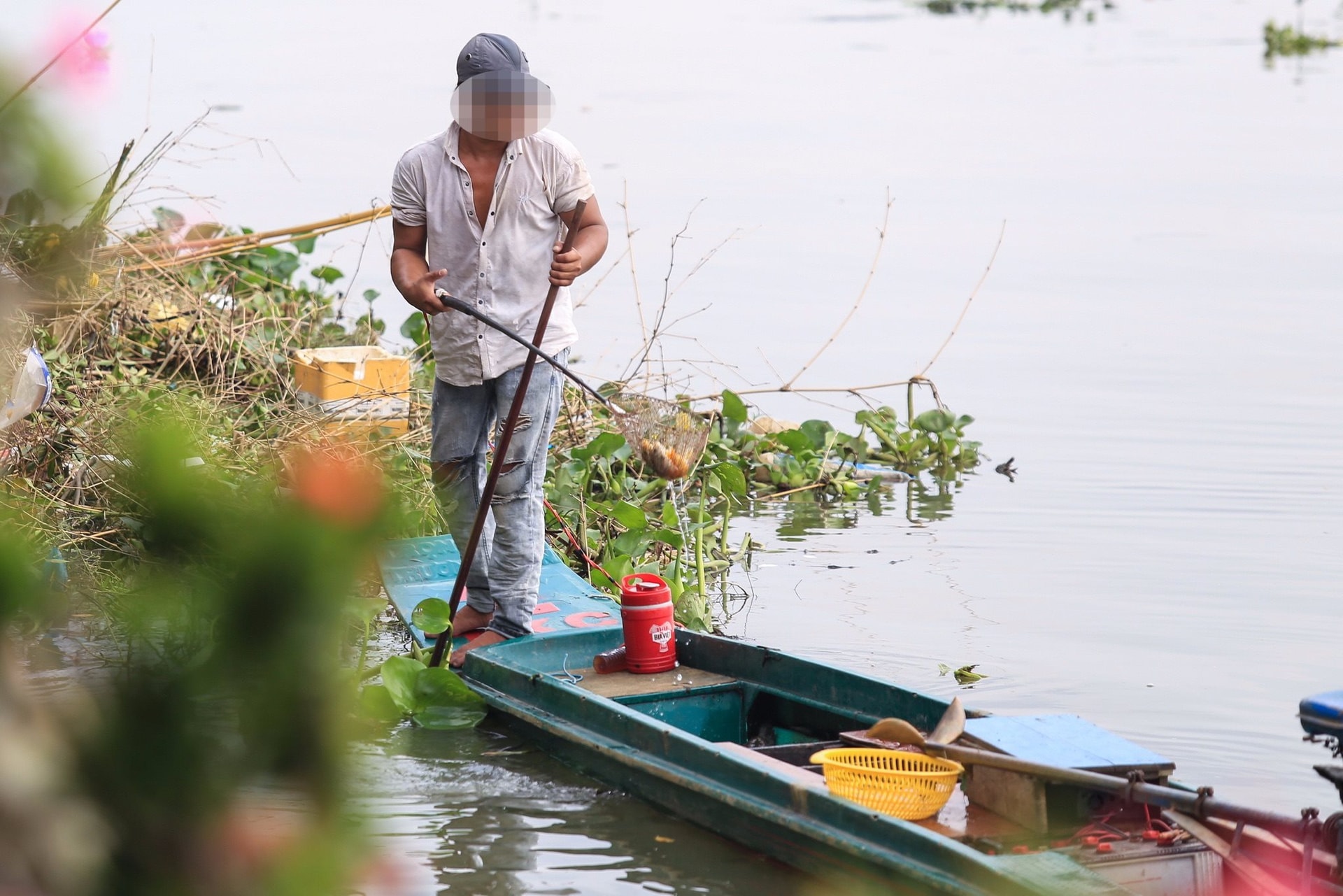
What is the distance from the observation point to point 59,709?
775 mm

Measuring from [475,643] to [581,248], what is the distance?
4.67 ft

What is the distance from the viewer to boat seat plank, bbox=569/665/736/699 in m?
4.87

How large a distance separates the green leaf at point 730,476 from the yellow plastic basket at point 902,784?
2758mm

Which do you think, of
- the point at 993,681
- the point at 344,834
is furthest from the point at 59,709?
the point at 993,681

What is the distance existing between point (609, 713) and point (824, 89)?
83.1 ft

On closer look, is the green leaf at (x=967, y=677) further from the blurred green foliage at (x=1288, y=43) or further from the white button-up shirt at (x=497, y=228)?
the blurred green foliage at (x=1288, y=43)

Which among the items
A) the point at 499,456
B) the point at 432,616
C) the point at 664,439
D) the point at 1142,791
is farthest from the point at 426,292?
the point at 1142,791

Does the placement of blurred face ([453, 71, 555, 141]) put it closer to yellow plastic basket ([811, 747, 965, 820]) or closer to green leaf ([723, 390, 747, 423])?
yellow plastic basket ([811, 747, 965, 820])

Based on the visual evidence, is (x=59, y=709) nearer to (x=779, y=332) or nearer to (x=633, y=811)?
(x=633, y=811)

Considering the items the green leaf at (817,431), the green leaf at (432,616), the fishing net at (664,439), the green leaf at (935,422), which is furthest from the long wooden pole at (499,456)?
the green leaf at (935,422)

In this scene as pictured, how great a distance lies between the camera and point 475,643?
541 cm

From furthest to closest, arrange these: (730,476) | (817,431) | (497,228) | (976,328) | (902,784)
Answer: (976,328), (817,431), (730,476), (497,228), (902,784)

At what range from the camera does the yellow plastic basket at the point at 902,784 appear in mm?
3750

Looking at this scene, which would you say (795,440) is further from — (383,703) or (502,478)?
(383,703)
